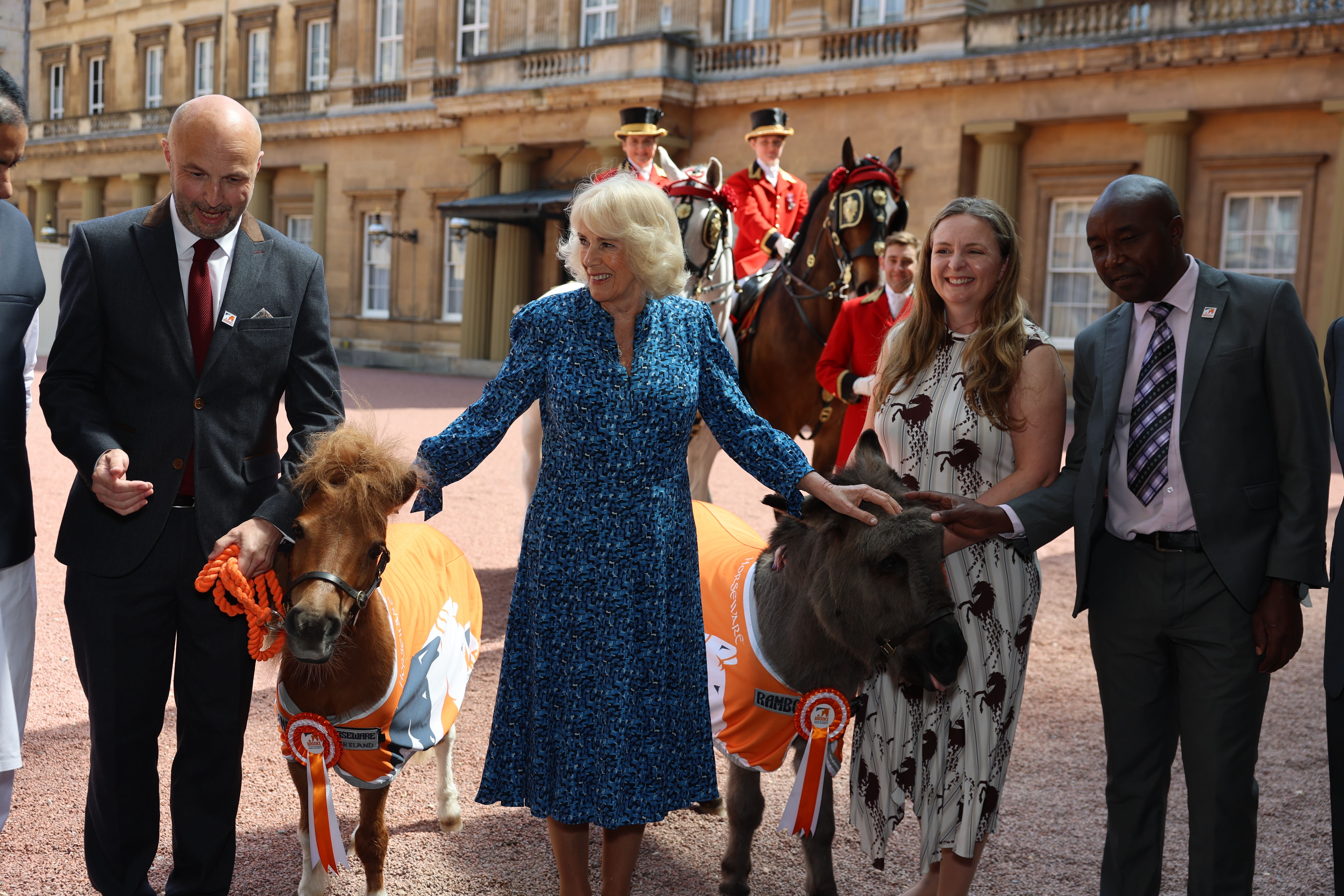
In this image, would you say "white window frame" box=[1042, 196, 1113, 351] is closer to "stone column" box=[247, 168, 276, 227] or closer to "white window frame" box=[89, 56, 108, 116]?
"stone column" box=[247, 168, 276, 227]

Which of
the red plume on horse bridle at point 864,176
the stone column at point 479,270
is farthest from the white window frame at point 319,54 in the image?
the red plume on horse bridle at point 864,176

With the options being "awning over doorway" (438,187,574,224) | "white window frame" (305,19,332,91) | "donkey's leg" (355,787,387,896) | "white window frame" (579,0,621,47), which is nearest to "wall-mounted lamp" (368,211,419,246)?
"awning over doorway" (438,187,574,224)

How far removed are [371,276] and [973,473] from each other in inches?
1159

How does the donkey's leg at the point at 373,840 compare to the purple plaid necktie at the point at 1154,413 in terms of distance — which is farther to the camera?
the donkey's leg at the point at 373,840

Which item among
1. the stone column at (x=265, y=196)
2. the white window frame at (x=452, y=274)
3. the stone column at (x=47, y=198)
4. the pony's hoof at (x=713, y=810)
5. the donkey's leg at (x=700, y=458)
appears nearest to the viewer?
the pony's hoof at (x=713, y=810)

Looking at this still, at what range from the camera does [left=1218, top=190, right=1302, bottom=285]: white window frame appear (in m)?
17.7

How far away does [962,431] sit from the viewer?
3.21 m

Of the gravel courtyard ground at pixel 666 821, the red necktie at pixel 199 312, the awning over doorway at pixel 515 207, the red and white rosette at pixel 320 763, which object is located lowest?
the gravel courtyard ground at pixel 666 821

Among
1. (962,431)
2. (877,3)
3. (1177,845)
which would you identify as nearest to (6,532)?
(962,431)

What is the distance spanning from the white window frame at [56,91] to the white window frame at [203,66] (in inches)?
369

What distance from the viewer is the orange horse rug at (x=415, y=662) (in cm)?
320

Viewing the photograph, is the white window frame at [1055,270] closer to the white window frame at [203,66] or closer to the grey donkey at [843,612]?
the grey donkey at [843,612]

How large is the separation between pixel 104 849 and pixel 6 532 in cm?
92

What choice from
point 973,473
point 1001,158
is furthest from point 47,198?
point 973,473
